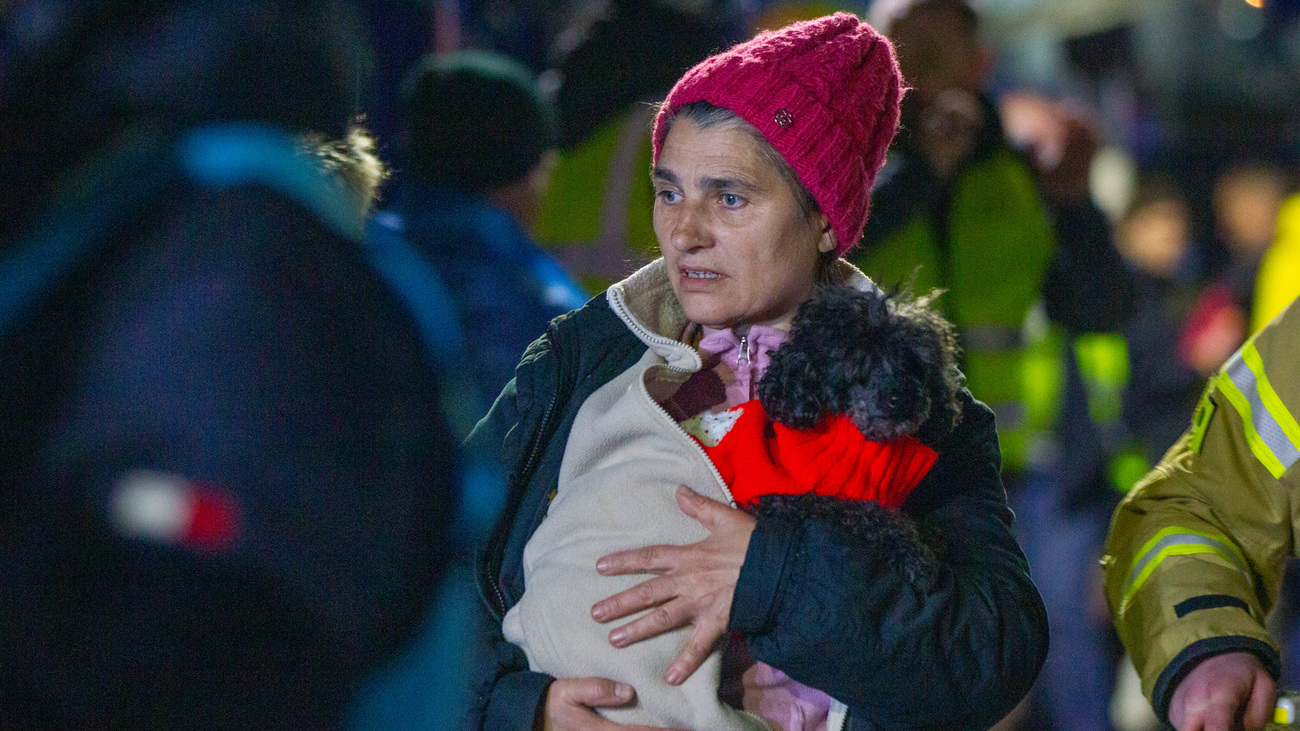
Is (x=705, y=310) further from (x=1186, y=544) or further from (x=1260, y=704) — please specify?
(x=1260, y=704)

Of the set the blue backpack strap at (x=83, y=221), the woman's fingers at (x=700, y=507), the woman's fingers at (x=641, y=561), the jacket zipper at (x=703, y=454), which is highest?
the blue backpack strap at (x=83, y=221)

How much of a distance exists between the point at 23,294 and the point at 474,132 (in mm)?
2321

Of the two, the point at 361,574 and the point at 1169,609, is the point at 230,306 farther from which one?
the point at 1169,609

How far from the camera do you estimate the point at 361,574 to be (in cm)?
116

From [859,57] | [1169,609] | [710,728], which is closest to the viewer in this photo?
[710,728]

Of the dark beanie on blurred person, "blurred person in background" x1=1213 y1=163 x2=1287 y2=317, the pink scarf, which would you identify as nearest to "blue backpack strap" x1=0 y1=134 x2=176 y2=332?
the pink scarf

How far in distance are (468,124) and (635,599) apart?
1820mm

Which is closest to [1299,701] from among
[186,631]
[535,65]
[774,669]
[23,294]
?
[774,669]

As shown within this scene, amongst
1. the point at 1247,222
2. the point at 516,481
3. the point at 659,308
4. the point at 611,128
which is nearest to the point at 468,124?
the point at 611,128

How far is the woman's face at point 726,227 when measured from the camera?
211 cm

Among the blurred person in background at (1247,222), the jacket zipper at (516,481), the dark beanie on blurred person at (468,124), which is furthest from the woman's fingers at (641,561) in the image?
the blurred person in background at (1247,222)

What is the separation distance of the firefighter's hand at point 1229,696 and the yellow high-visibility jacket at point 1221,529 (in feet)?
0.08

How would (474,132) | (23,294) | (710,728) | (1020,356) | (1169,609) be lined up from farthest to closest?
(1020,356) → (474,132) → (1169,609) → (710,728) → (23,294)

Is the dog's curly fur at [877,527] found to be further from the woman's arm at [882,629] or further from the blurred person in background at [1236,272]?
the blurred person in background at [1236,272]
